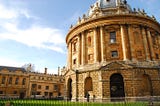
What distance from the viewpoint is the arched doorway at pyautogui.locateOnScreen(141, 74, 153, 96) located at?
25.6 meters

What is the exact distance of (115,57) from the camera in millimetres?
28609

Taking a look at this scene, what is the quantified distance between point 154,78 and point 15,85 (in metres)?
42.0

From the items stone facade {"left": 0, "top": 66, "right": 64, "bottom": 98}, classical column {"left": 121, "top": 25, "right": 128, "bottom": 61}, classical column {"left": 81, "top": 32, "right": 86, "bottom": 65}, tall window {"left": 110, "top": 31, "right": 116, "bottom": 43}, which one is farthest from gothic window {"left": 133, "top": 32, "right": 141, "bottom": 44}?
stone facade {"left": 0, "top": 66, "right": 64, "bottom": 98}

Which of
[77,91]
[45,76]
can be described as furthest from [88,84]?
[45,76]

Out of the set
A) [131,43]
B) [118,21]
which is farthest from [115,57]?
[118,21]

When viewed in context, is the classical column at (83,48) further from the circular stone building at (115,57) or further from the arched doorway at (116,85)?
the arched doorway at (116,85)

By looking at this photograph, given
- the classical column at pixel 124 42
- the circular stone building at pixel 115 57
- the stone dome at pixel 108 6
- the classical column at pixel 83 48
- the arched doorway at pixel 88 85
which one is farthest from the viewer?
the stone dome at pixel 108 6

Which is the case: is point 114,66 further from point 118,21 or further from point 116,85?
point 118,21

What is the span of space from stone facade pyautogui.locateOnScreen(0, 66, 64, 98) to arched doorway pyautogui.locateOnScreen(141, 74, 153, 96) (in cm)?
3491

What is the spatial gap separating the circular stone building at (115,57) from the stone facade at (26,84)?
85.9ft

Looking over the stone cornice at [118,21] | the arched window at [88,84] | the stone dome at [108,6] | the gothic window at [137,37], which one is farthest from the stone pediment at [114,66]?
the stone dome at [108,6]

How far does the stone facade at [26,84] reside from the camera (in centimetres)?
5056

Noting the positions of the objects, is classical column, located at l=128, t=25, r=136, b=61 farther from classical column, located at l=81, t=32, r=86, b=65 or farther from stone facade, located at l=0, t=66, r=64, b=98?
stone facade, located at l=0, t=66, r=64, b=98

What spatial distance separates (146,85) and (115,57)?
6759 millimetres
